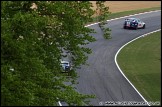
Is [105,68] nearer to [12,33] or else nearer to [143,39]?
[143,39]

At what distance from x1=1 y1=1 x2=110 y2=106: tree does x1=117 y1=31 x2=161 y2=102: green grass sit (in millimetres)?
12705

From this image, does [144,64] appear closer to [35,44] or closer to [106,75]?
[106,75]

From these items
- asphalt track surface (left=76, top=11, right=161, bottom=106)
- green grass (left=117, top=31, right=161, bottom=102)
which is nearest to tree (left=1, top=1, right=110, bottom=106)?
asphalt track surface (left=76, top=11, right=161, bottom=106)

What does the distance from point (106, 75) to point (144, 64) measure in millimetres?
5576

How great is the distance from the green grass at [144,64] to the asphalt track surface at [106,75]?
0.81 metres

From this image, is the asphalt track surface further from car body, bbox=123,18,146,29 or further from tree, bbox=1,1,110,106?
tree, bbox=1,1,110,106

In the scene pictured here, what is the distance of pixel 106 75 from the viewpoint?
3250cm

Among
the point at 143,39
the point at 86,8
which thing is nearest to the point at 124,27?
the point at 143,39

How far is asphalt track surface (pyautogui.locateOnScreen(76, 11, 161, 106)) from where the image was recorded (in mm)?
26953

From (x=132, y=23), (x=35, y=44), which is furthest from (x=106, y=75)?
(x=132, y=23)

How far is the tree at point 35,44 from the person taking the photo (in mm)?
12234

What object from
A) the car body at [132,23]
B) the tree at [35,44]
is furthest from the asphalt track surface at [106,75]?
the tree at [35,44]

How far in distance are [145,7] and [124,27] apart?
18.0 m

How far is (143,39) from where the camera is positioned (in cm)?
4781
